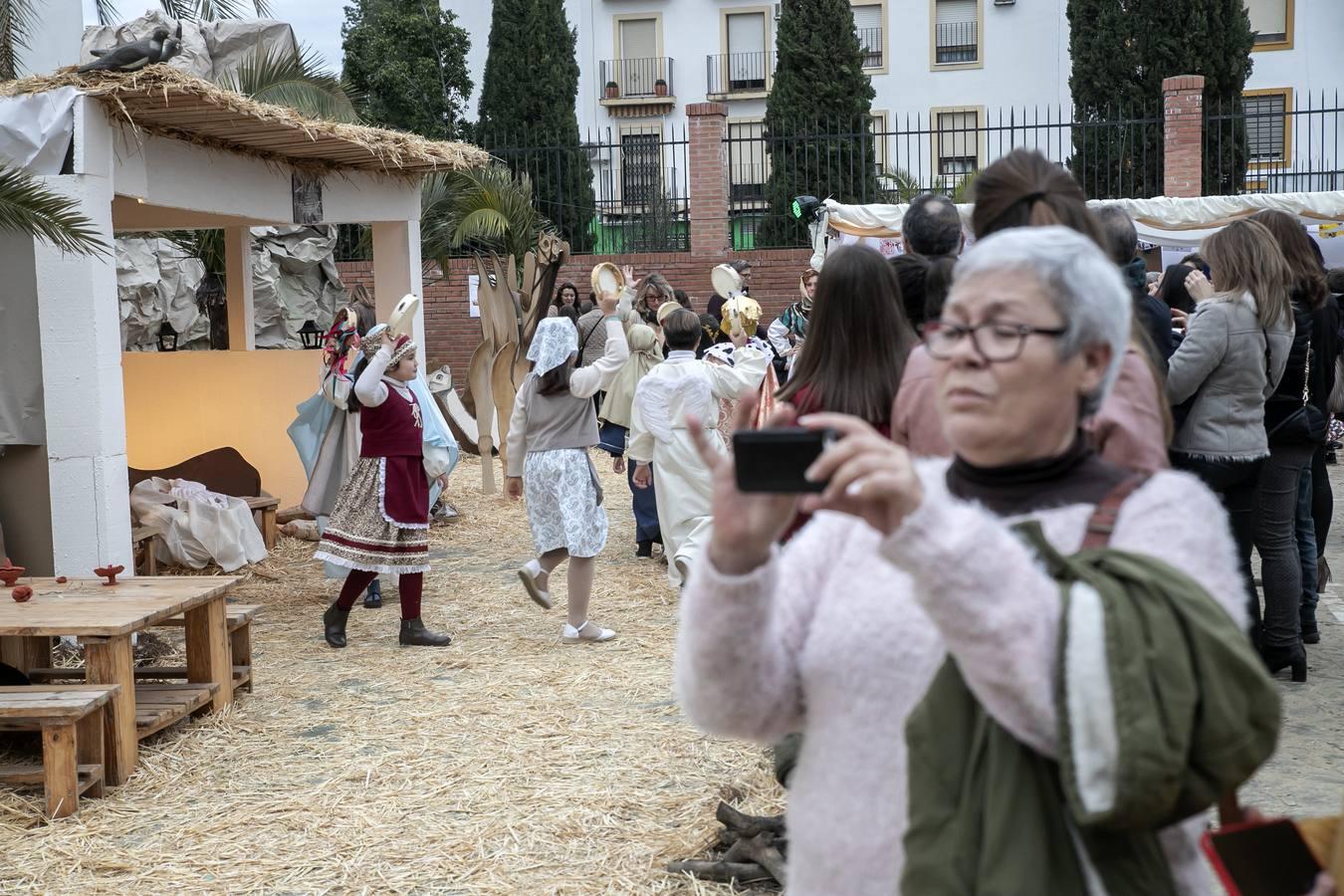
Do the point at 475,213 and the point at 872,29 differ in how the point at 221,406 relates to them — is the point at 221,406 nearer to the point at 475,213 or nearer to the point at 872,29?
the point at 475,213

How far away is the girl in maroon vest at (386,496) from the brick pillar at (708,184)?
12.6 m

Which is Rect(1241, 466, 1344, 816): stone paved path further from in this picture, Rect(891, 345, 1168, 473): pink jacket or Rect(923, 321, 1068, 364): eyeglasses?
Rect(923, 321, 1068, 364): eyeglasses

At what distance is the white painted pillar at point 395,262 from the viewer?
1116 centimetres

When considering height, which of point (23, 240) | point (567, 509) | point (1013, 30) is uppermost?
point (1013, 30)

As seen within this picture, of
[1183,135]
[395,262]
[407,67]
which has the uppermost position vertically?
[407,67]

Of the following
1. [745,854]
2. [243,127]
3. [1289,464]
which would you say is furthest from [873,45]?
[745,854]

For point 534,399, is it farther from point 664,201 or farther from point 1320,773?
point 664,201

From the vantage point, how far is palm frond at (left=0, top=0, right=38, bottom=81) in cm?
1471

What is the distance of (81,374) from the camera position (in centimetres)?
706

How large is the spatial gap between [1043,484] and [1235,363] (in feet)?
14.1

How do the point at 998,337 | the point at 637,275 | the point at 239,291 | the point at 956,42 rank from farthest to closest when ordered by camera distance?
the point at 956,42 < the point at 637,275 < the point at 239,291 < the point at 998,337

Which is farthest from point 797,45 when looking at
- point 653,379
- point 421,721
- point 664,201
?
point 421,721

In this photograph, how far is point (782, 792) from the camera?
4848mm

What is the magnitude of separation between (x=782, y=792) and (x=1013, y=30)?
3546 cm
